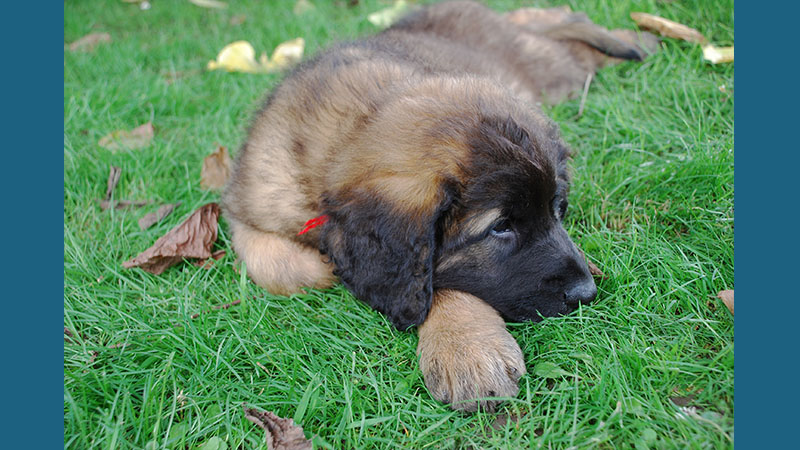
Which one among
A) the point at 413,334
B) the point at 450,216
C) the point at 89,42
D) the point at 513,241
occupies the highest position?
the point at 450,216

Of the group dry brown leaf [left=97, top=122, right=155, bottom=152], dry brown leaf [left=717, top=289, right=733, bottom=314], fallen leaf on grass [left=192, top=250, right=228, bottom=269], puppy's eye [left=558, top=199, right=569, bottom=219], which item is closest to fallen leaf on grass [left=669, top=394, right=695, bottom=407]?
dry brown leaf [left=717, top=289, right=733, bottom=314]

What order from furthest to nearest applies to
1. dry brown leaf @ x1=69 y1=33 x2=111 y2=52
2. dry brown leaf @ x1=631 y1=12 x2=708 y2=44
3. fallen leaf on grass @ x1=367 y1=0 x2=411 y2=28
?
dry brown leaf @ x1=69 y1=33 x2=111 y2=52
fallen leaf on grass @ x1=367 y1=0 x2=411 y2=28
dry brown leaf @ x1=631 y1=12 x2=708 y2=44

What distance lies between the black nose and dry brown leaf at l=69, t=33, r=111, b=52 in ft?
17.0

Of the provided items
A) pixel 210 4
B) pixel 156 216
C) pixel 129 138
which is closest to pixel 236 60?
pixel 129 138

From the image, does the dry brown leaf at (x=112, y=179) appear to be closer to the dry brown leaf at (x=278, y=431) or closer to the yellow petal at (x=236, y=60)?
the yellow petal at (x=236, y=60)

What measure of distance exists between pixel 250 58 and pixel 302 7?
1266mm

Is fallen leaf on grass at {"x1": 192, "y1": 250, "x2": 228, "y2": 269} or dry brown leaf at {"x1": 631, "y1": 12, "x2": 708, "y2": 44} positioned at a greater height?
dry brown leaf at {"x1": 631, "y1": 12, "x2": 708, "y2": 44}

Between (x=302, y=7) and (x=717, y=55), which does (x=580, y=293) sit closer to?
(x=717, y=55)

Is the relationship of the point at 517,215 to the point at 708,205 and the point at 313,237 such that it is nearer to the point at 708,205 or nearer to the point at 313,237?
the point at 313,237

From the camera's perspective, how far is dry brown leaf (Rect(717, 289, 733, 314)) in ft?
8.09

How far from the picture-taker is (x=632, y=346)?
235 centimetres

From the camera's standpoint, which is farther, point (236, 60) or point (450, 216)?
point (236, 60)

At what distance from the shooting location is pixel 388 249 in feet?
8.04

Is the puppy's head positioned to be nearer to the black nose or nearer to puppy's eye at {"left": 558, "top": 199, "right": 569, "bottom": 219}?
the black nose
